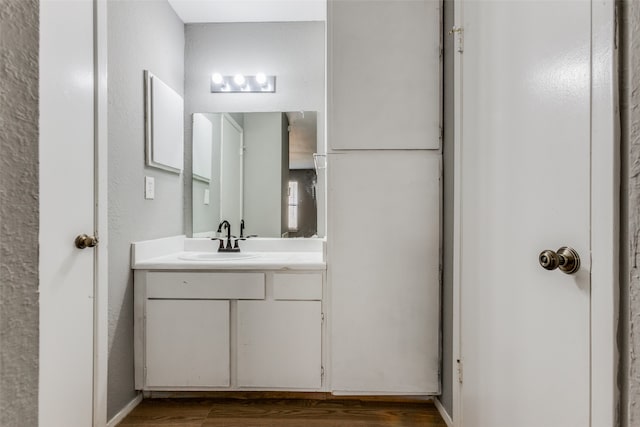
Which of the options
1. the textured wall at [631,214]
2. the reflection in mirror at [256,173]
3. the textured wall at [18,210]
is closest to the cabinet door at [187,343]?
the reflection in mirror at [256,173]

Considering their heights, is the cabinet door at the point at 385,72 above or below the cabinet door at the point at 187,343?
above

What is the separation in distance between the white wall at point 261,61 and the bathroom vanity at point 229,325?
2.30ft

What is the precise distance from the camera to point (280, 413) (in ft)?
5.87

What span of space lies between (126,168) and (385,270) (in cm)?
137

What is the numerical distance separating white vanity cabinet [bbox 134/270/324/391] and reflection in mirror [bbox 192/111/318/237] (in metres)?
0.62

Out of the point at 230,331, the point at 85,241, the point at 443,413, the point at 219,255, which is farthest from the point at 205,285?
the point at 443,413

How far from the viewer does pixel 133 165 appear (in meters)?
1.83

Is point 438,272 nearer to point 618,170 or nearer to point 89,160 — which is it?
point 618,170

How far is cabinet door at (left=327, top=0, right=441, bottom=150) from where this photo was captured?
5.62 ft

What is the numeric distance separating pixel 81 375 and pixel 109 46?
1.44 metres

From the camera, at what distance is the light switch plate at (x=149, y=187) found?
76.9 inches

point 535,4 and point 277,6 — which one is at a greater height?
point 277,6

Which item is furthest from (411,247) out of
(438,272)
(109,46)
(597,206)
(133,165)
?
(109,46)

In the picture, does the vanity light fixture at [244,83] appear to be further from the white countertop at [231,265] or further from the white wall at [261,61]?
the white countertop at [231,265]
